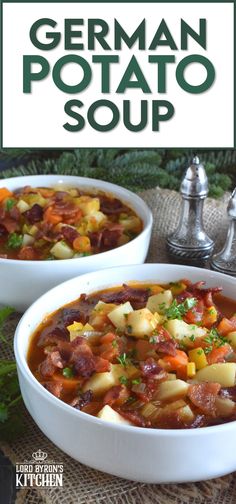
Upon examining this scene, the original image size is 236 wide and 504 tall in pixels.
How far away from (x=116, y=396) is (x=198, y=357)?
1.26ft

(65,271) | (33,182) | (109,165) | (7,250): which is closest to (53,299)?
(65,271)

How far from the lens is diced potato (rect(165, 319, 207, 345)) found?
2891 millimetres

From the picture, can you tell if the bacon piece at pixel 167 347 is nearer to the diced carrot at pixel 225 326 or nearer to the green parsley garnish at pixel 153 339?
the green parsley garnish at pixel 153 339

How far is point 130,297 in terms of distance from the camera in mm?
3262

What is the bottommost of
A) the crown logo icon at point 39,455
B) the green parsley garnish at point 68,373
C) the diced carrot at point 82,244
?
the crown logo icon at point 39,455

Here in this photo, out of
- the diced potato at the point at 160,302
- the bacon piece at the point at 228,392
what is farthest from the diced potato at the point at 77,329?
the bacon piece at the point at 228,392

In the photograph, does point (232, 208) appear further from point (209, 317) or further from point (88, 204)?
point (209, 317)

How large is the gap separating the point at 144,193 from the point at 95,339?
1.90m

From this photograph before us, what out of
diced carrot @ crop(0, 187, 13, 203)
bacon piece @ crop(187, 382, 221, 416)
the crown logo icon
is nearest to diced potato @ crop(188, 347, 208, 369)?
bacon piece @ crop(187, 382, 221, 416)

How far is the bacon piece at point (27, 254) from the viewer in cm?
374

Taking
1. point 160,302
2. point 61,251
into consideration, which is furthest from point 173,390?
point 61,251

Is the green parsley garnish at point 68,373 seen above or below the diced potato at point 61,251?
below

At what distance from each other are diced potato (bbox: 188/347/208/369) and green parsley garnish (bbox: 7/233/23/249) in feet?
4.65

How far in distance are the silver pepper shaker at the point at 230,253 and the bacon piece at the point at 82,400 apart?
1524 millimetres
